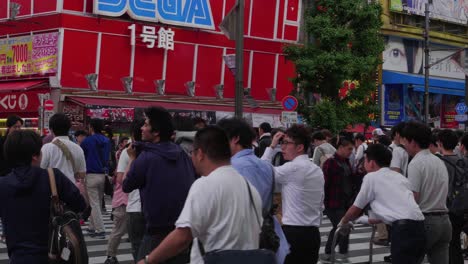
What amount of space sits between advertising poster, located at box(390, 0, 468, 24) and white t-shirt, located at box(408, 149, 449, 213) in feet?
117

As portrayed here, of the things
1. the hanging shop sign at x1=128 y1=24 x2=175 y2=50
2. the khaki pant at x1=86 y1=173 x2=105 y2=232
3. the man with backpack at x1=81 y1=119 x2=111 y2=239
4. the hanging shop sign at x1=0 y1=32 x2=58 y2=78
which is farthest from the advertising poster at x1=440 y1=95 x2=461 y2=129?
the khaki pant at x1=86 y1=173 x2=105 y2=232

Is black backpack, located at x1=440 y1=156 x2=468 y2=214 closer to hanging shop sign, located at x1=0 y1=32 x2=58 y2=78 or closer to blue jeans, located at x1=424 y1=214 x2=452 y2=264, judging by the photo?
blue jeans, located at x1=424 y1=214 x2=452 y2=264

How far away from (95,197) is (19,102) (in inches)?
709

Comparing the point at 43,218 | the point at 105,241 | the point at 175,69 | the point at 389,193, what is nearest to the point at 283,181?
the point at 389,193

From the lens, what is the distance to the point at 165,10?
3319 centimetres

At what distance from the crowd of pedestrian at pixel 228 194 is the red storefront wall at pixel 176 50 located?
20.2 meters

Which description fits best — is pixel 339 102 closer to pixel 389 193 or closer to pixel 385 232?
pixel 385 232

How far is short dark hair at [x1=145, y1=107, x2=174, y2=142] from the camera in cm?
686

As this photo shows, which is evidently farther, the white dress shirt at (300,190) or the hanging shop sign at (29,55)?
the hanging shop sign at (29,55)

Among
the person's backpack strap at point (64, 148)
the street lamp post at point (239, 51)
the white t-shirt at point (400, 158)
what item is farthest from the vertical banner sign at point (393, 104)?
the person's backpack strap at point (64, 148)

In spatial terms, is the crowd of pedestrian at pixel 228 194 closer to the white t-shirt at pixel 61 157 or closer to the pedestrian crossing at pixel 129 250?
the white t-shirt at pixel 61 157

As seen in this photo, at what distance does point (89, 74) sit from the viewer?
31.3 meters

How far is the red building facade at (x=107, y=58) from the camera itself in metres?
30.5

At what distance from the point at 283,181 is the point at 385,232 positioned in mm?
7275
